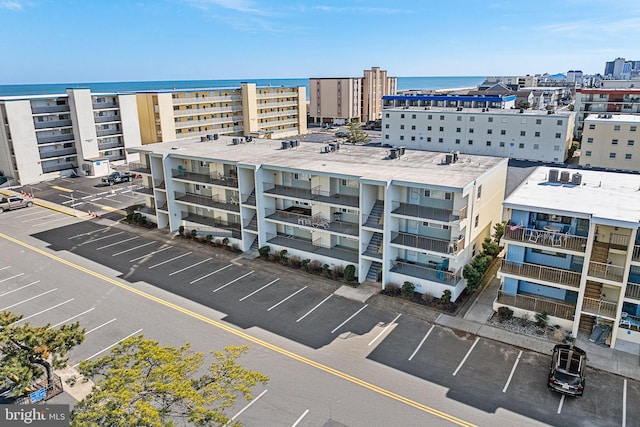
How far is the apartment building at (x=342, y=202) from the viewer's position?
29.4m

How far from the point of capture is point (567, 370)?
20953 millimetres

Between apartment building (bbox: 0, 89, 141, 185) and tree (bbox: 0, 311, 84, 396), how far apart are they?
52531 millimetres

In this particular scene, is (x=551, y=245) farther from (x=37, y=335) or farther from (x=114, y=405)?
(x=37, y=335)

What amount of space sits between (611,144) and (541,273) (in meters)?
46.7

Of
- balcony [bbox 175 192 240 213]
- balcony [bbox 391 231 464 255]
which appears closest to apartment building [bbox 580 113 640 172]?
balcony [bbox 391 231 464 255]

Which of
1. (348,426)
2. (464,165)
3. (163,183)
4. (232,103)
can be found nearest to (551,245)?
(464,165)

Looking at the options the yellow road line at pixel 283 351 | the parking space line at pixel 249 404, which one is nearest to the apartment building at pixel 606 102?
the yellow road line at pixel 283 351

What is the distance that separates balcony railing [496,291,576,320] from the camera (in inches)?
1001

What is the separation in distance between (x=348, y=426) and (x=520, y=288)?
14.6 meters

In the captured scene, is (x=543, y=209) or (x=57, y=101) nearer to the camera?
(x=543, y=209)

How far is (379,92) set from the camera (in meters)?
133

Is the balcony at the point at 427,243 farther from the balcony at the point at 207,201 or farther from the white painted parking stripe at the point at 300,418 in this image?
the balcony at the point at 207,201

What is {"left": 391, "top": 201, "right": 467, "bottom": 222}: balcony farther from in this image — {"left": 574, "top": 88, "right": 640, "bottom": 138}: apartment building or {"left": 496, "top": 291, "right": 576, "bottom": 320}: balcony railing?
{"left": 574, "top": 88, "right": 640, "bottom": 138}: apartment building

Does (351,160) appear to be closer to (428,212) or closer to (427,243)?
(428,212)
